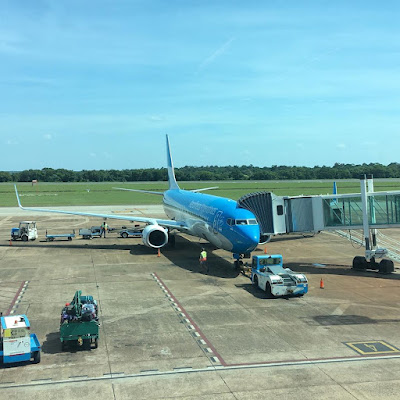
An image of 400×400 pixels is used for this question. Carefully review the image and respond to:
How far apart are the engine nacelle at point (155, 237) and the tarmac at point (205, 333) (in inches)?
140

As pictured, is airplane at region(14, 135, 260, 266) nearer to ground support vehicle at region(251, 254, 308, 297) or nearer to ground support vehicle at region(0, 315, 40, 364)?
ground support vehicle at region(251, 254, 308, 297)

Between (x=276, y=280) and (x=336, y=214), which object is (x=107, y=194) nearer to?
(x=336, y=214)

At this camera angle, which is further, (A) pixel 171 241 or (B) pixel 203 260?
(A) pixel 171 241

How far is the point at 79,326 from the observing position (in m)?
17.3

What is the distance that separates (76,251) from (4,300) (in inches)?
655

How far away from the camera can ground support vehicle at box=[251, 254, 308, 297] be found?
24.6 meters

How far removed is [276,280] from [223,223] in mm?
7698

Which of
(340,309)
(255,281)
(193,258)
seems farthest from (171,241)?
(340,309)

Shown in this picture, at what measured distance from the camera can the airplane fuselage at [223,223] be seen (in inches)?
1186

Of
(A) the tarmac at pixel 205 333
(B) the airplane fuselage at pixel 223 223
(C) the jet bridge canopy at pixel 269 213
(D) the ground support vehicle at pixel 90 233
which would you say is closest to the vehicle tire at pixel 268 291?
(A) the tarmac at pixel 205 333


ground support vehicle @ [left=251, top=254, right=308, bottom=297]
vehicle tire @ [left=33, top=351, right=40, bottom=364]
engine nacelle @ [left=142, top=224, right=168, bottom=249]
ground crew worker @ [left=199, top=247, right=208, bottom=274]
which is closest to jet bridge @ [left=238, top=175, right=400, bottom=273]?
ground crew worker @ [left=199, top=247, right=208, bottom=274]

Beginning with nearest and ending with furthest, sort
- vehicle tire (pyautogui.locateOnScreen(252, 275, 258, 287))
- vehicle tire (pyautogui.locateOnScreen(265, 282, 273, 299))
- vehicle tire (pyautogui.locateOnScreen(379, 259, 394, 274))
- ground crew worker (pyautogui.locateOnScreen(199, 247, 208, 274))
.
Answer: vehicle tire (pyautogui.locateOnScreen(265, 282, 273, 299)) → vehicle tire (pyautogui.locateOnScreen(252, 275, 258, 287)) → vehicle tire (pyautogui.locateOnScreen(379, 259, 394, 274)) → ground crew worker (pyautogui.locateOnScreen(199, 247, 208, 274))

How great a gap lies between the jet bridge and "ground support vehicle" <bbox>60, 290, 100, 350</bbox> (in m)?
17.1

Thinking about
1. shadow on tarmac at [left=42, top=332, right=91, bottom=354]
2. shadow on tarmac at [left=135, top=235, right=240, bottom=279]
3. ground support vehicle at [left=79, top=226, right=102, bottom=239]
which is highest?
ground support vehicle at [left=79, top=226, right=102, bottom=239]
